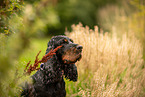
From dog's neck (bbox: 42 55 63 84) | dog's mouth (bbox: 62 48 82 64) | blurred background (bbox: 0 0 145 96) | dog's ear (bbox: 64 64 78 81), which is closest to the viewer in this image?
blurred background (bbox: 0 0 145 96)

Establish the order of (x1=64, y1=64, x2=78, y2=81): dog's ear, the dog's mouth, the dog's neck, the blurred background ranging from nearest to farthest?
the blurred background, the dog's mouth, the dog's neck, (x1=64, y1=64, x2=78, y2=81): dog's ear

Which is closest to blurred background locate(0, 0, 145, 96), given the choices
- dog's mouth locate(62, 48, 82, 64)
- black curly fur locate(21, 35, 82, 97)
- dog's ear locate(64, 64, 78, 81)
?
black curly fur locate(21, 35, 82, 97)

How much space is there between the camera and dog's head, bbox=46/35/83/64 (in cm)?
198

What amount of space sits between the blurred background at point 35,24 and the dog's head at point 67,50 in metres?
0.30

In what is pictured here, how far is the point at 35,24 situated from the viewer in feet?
35.0

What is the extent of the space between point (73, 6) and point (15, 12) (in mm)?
14662

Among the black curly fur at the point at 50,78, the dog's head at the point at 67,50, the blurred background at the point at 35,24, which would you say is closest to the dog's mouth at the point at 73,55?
the dog's head at the point at 67,50

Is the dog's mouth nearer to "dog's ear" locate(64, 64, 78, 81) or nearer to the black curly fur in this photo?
the black curly fur

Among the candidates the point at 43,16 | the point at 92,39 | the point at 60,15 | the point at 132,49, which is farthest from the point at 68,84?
the point at 60,15

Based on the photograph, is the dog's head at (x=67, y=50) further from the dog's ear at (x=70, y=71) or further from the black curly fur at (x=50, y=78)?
the dog's ear at (x=70, y=71)

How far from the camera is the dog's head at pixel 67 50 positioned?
198 cm

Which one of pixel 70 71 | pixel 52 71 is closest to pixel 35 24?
pixel 70 71

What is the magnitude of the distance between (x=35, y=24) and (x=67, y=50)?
29.8 ft

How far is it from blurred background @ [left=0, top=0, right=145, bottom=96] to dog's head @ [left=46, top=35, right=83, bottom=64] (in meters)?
0.30
